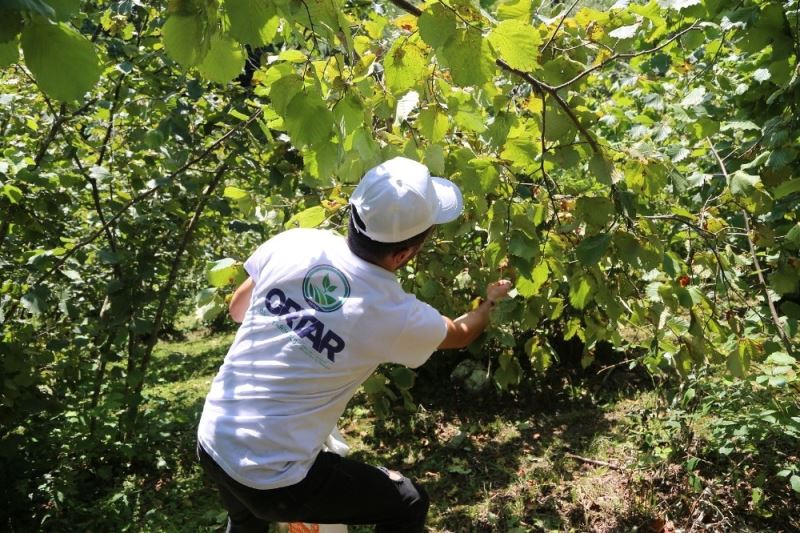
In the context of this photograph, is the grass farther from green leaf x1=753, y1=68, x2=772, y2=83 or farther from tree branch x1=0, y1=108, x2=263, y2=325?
green leaf x1=753, y1=68, x2=772, y2=83

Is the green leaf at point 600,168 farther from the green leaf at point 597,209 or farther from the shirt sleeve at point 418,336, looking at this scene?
the shirt sleeve at point 418,336

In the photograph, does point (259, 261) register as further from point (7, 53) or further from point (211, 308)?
point (7, 53)

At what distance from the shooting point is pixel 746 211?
2432 mm

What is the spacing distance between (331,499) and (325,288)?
0.66 meters

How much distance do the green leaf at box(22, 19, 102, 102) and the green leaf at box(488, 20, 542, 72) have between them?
934 mm

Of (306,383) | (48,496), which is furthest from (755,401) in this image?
(48,496)

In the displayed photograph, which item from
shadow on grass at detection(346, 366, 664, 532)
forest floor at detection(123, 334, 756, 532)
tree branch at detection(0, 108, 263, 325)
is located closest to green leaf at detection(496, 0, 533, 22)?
tree branch at detection(0, 108, 263, 325)

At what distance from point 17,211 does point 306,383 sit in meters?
2.54

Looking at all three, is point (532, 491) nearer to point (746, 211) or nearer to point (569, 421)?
point (569, 421)

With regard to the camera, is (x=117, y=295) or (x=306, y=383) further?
(x=117, y=295)

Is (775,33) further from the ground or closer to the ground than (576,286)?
further from the ground

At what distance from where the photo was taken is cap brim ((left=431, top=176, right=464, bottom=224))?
6.25 ft

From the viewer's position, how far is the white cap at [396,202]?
1.71 m

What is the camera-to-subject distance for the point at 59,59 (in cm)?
83
